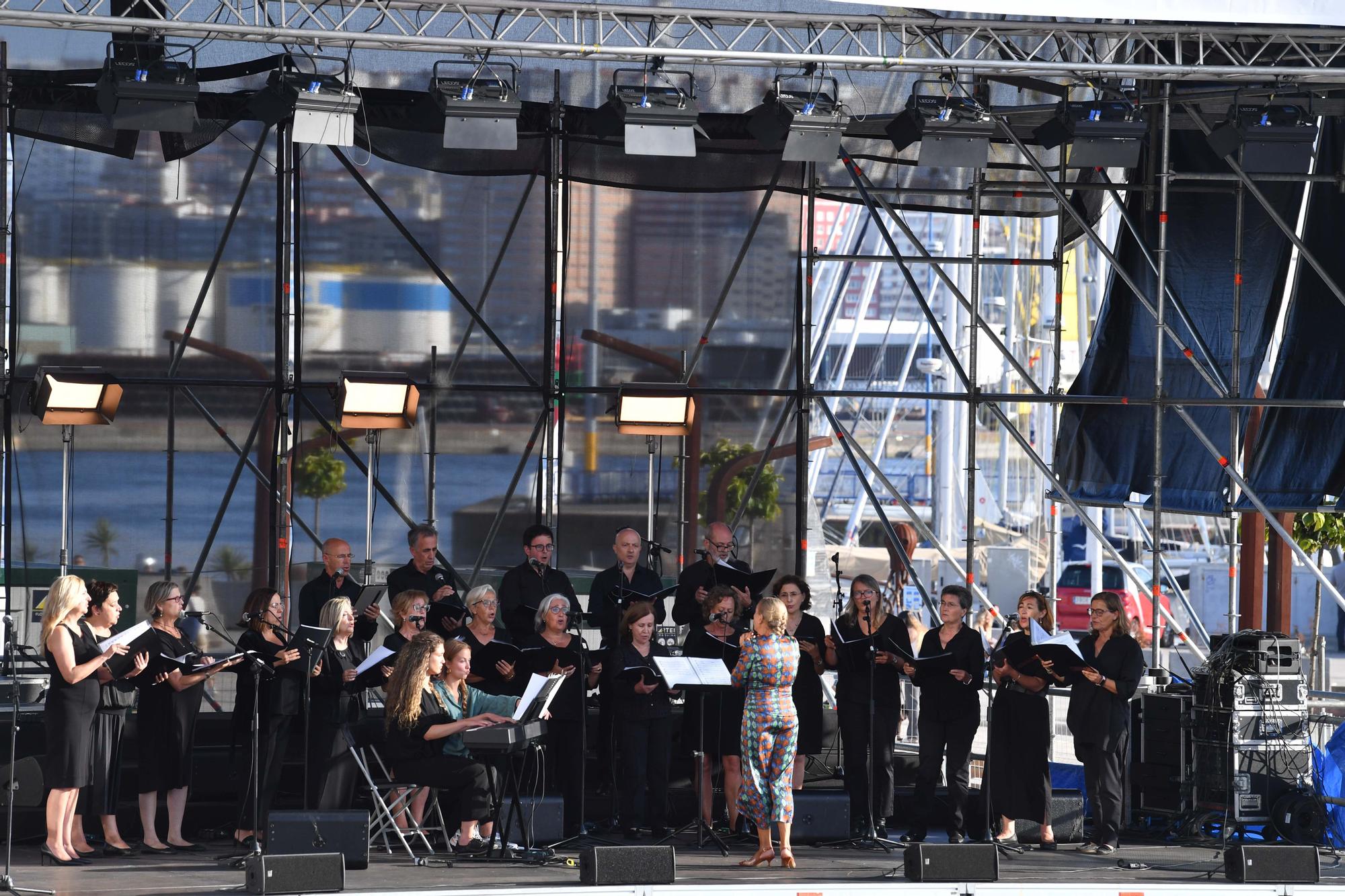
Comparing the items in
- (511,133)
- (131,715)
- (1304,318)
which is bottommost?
(131,715)

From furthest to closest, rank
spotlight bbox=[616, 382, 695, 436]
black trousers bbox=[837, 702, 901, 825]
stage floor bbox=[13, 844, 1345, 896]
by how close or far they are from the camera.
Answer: spotlight bbox=[616, 382, 695, 436]
black trousers bbox=[837, 702, 901, 825]
stage floor bbox=[13, 844, 1345, 896]

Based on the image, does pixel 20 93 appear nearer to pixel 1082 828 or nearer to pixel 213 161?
pixel 213 161

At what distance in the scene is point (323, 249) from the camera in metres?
11.4

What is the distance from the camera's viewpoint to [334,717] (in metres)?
8.37

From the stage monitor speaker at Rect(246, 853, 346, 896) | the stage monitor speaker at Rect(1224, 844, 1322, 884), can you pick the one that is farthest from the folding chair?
the stage monitor speaker at Rect(1224, 844, 1322, 884)

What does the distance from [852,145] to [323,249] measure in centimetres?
384

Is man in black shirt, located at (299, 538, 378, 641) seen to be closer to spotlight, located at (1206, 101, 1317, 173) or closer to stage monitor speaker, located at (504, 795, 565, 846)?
stage monitor speaker, located at (504, 795, 565, 846)

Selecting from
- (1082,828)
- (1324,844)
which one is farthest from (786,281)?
(1324,844)

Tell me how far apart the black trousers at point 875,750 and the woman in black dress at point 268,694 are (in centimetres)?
289

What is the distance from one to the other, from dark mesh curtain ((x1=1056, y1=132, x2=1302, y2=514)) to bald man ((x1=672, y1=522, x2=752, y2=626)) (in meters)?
3.28

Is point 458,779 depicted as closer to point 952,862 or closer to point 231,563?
point 952,862

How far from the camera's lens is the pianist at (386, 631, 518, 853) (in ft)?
26.5

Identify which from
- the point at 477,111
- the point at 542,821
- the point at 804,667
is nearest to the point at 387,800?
the point at 542,821

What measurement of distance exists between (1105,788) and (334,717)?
13.5 ft
